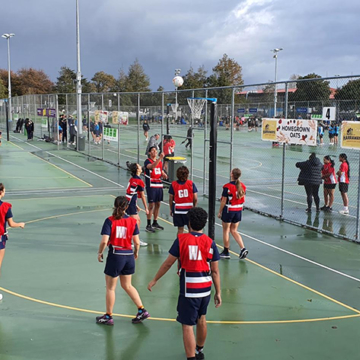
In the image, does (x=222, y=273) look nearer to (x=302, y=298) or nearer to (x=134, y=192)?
(x=302, y=298)

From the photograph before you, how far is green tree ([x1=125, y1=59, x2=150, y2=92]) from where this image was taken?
65.8 m

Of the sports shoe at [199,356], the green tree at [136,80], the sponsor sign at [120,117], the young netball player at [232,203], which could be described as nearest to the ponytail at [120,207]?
the sports shoe at [199,356]

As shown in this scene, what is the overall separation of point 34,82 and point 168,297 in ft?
264

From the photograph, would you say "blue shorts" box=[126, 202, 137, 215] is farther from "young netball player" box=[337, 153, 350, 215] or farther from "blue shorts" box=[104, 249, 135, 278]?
"young netball player" box=[337, 153, 350, 215]

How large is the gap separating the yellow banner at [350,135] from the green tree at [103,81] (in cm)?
6650

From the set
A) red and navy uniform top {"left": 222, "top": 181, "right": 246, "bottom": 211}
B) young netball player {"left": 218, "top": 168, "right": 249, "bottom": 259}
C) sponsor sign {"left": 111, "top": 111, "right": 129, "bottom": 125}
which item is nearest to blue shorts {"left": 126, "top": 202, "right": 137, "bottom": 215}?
young netball player {"left": 218, "top": 168, "right": 249, "bottom": 259}

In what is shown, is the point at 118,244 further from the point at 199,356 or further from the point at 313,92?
the point at 313,92

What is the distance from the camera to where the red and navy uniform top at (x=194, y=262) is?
5277mm

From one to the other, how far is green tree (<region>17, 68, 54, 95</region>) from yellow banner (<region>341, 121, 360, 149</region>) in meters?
76.7

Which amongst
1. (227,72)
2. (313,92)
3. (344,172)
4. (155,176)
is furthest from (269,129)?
(227,72)

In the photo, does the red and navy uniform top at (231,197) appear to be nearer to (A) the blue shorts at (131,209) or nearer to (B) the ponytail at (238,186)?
(B) the ponytail at (238,186)

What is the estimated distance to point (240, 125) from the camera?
27.7 meters

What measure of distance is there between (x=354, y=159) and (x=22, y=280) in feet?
71.6

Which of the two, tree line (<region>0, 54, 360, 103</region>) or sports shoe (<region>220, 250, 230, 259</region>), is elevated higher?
tree line (<region>0, 54, 360, 103</region>)
